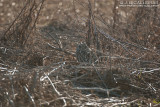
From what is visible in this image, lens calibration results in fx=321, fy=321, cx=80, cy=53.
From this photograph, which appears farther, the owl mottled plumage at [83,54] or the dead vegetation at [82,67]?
the owl mottled plumage at [83,54]

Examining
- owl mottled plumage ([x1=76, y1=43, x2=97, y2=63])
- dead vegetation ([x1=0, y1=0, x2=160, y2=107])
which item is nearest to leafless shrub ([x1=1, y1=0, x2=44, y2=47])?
dead vegetation ([x1=0, y1=0, x2=160, y2=107])

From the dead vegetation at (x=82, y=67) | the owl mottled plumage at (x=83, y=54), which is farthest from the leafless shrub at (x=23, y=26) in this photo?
the owl mottled plumage at (x=83, y=54)

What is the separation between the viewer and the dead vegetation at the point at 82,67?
7.52ft

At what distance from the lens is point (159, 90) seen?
104 inches

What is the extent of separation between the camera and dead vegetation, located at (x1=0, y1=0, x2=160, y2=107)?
229 centimetres

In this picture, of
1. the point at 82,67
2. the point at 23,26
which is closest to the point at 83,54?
the point at 82,67

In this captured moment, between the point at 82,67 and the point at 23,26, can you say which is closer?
the point at 82,67

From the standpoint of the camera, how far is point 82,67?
8.54 feet

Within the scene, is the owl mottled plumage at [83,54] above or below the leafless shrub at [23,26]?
below

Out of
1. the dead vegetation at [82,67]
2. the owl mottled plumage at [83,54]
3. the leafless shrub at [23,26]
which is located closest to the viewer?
the dead vegetation at [82,67]

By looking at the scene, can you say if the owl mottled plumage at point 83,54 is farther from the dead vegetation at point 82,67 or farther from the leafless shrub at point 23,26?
the leafless shrub at point 23,26

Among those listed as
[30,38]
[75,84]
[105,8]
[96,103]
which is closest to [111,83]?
[75,84]

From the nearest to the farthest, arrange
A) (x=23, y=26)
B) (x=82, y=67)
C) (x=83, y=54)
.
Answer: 1. (x=82, y=67)
2. (x=83, y=54)
3. (x=23, y=26)

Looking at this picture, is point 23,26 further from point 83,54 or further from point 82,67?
point 82,67
